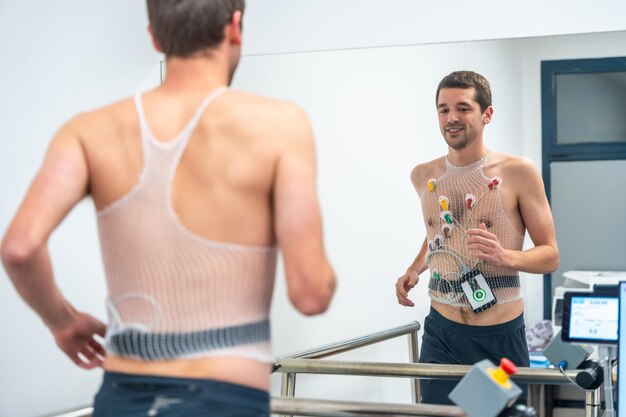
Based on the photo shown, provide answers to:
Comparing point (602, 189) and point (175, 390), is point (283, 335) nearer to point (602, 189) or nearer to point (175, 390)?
point (602, 189)

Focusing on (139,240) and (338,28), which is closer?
(139,240)

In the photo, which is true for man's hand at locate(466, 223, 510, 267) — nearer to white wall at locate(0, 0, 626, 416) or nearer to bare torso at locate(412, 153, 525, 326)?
bare torso at locate(412, 153, 525, 326)

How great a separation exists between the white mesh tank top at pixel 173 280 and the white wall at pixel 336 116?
1621 millimetres

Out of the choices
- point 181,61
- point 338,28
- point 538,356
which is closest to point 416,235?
point 538,356

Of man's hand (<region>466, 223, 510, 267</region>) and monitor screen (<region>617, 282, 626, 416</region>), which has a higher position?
man's hand (<region>466, 223, 510, 267</region>)

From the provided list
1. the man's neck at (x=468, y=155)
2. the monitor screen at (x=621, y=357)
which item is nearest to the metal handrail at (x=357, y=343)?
the man's neck at (x=468, y=155)

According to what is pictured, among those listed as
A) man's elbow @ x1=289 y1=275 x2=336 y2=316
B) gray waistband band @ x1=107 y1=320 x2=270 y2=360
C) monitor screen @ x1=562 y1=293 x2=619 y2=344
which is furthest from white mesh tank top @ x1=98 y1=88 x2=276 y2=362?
monitor screen @ x1=562 y1=293 x2=619 y2=344

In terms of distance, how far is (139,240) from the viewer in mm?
1471

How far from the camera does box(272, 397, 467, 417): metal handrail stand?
1.89m

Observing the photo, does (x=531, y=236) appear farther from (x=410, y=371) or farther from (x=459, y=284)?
(x=410, y=371)

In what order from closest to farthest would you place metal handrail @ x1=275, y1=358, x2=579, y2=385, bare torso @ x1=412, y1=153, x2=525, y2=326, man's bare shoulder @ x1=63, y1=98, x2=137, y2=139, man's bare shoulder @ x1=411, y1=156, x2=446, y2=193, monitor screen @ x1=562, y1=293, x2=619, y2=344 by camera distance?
man's bare shoulder @ x1=63, y1=98, x2=137, y2=139 → monitor screen @ x1=562, y1=293, x2=619, y2=344 → metal handrail @ x1=275, y1=358, x2=579, y2=385 → bare torso @ x1=412, y1=153, x2=525, y2=326 → man's bare shoulder @ x1=411, y1=156, x2=446, y2=193

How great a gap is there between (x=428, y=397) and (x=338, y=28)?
1367 millimetres

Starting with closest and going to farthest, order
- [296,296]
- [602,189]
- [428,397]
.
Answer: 1. [296,296]
2. [602,189]
3. [428,397]

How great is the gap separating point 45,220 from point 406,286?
1.81 m
